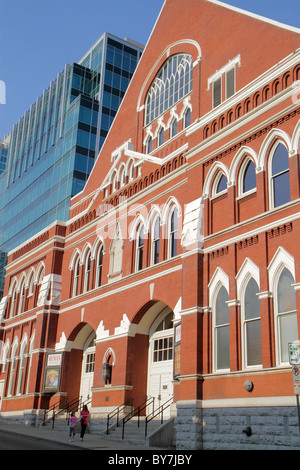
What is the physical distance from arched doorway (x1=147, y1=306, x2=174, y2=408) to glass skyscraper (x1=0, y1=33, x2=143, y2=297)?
3176cm

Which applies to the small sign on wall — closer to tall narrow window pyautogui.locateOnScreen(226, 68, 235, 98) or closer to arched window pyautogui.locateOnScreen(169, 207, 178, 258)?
arched window pyautogui.locateOnScreen(169, 207, 178, 258)

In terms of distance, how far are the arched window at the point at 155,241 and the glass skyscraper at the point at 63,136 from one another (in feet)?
101

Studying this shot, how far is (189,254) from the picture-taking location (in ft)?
65.4

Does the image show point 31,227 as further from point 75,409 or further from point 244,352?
point 244,352

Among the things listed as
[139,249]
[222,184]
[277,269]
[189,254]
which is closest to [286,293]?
[277,269]

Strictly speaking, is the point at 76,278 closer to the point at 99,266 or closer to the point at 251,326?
the point at 99,266

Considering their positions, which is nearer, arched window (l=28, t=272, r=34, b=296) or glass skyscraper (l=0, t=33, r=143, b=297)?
arched window (l=28, t=272, r=34, b=296)

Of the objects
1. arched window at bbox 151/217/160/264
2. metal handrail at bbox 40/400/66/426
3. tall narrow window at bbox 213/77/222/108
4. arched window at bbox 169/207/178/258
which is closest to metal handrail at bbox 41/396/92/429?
metal handrail at bbox 40/400/66/426

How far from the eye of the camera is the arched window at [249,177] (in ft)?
61.5

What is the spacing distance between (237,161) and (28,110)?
58.9 metres

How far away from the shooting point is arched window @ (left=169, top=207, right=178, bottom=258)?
2264cm

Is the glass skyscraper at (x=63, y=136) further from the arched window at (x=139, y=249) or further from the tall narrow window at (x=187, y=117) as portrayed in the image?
the tall narrow window at (x=187, y=117)

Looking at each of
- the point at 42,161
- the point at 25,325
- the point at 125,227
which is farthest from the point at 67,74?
the point at 125,227

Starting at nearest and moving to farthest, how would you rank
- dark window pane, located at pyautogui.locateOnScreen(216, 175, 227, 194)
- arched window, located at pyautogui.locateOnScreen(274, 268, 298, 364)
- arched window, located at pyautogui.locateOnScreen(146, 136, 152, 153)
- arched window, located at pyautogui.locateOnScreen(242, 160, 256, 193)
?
arched window, located at pyautogui.locateOnScreen(274, 268, 298, 364)
arched window, located at pyautogui.locateOnScreen(242, 160, 256, 193)
dark window pane, located at pyautogui.locateOnScreen(216, 175, 227, 194)
arched window, located at pyautogui.locateOnScreen(146, 136, 152, 153)
